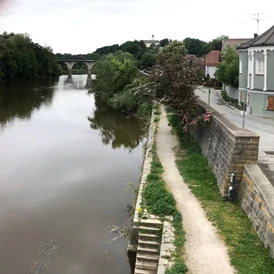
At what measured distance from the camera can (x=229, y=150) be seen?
38.0 ft

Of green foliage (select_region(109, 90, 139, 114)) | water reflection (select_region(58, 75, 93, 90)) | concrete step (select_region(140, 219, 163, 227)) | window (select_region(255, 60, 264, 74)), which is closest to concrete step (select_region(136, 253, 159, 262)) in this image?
concrete step (select_region(140, 219, 163, 227))

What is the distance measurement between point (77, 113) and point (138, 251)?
94.8ft

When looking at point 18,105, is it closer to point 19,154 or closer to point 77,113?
point 77,113

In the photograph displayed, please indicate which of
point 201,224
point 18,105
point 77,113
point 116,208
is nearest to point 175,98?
point 116,208

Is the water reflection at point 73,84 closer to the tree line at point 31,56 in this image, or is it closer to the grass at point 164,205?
the tree line at point 31,56

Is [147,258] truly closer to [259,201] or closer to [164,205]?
[164,205]

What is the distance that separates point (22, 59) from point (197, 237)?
7758cm

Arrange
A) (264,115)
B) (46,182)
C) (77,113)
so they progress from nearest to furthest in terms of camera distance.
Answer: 1. (46,182)
2. (264,115)
3. (77,113)

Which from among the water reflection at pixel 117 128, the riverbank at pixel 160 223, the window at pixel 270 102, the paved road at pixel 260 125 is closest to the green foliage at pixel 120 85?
the water reflection at pixel 117 128

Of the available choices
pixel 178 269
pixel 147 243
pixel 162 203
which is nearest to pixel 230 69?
pixel 162 203

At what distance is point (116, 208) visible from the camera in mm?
14164

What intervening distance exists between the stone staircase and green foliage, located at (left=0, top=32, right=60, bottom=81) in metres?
63.4

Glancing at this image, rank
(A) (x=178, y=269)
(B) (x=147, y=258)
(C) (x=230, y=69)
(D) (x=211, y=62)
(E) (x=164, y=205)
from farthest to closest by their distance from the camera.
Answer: (D) (x=211, y=62) < (C) (x=230, y=69) < (E) (x=164, y=205) < (B) (x=147, y=258) < (A) (x=178, y=269)

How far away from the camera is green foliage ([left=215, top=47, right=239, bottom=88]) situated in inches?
1246
